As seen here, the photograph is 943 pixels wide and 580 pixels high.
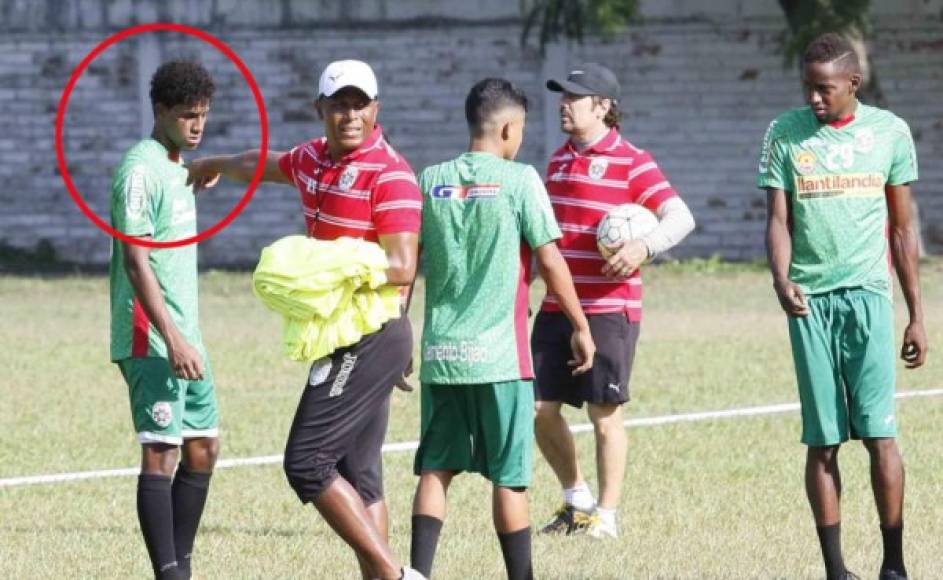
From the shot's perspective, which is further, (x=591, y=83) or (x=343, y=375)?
(x=591, y=83)

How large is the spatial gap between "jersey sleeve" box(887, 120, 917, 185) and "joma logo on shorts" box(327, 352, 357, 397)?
7.24ft

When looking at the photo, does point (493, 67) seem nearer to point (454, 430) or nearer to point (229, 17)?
point (229, 17)

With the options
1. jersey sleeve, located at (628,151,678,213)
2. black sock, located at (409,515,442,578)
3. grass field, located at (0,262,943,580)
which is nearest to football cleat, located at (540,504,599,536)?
grass field, located at (0,262,943,580)

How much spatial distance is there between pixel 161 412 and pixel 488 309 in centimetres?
134

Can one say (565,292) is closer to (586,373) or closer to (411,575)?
(411,575)

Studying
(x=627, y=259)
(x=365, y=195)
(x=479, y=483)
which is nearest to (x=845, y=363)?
(x=627, y=259)

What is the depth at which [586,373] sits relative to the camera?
888cm

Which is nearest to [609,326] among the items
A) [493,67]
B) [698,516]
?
[698,516]

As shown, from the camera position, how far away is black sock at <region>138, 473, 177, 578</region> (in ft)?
23.7

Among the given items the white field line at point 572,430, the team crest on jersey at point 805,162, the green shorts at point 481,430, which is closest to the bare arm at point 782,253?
the team crest on jersey at point 805,162

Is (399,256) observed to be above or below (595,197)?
above

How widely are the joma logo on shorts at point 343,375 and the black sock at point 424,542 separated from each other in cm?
70

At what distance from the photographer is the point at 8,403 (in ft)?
44.9

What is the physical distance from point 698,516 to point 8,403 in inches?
253
